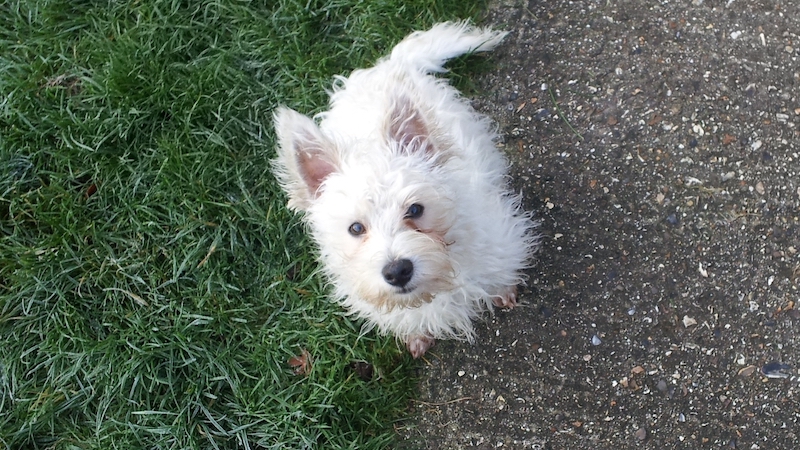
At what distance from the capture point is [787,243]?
11.7 feet

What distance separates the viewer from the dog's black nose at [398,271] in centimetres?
257

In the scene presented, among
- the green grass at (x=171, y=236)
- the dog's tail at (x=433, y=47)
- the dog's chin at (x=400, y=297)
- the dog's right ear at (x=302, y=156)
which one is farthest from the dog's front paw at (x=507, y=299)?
the dog's tail at (x=433, y=47)

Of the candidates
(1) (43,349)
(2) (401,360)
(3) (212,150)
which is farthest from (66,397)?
(2) (401,360)

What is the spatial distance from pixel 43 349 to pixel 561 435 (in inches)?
128

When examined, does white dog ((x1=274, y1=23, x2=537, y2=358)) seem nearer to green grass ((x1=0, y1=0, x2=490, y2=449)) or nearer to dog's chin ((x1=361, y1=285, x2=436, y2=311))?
dog's chin ((x1=361, y1=285, x2=436, y2=311))

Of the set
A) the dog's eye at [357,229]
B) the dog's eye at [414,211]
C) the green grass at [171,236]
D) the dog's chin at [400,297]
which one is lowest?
the green grass at [171,236]

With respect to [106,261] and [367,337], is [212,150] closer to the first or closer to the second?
[106,261]

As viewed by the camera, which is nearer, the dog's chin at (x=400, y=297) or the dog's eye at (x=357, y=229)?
the dog's chin at (x=400, y=297)

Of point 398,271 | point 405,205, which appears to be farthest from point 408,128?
point 398,271

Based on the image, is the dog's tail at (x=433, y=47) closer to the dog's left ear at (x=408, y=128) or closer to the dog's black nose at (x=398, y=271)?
the dog's left ear at (x=408, y=128)

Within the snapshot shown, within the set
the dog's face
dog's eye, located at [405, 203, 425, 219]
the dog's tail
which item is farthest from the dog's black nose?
the dog's tail

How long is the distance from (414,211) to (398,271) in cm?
32

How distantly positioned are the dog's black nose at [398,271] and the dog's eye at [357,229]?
11.1 inches

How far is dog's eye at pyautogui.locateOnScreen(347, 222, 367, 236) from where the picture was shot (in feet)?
9.16
